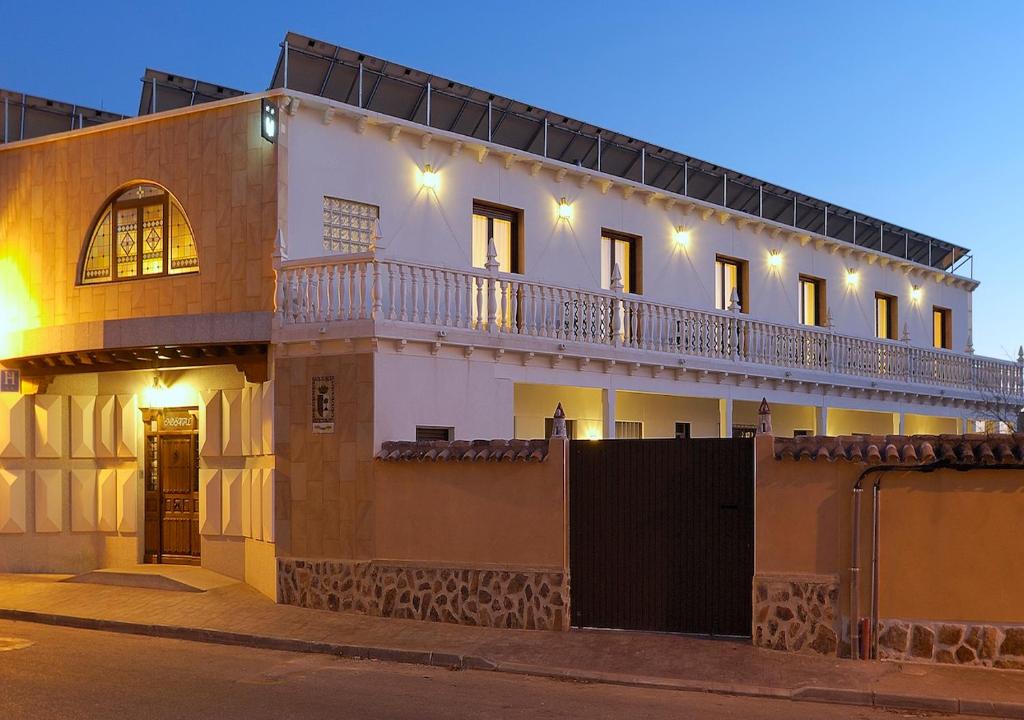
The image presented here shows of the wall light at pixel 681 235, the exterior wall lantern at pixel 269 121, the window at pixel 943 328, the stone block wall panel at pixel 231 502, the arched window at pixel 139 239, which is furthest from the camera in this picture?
the window at pixel 943 328

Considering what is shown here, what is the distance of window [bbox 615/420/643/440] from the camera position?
22766 mm

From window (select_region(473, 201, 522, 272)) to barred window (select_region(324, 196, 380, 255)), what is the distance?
2.47 meters

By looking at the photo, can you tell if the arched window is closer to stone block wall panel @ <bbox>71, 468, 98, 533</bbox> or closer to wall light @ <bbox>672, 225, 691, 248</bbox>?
stone block wall panel @ <bbox>71, 468, 98, 533</bbox>

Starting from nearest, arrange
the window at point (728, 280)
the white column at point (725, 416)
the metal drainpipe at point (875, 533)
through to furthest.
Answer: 1. the metal drainpipe at point (875, 533)
2. the white column at point (725, 416)
3. the window at point (728, 280)

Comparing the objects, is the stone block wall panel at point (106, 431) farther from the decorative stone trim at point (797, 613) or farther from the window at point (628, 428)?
the decorative stone trim at point (797, 613)

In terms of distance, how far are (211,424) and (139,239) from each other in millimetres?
3290

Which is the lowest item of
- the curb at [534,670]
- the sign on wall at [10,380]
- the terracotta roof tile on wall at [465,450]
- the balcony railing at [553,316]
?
the curb at [534,670]

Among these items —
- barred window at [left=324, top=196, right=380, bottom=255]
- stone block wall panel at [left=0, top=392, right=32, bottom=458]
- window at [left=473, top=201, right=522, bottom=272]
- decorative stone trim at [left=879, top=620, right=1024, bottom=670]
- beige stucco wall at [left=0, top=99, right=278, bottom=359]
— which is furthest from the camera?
window at [left=473, top=201, right=522, bottom=272]

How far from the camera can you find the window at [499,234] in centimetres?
2023

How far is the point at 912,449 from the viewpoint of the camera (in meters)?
12.2

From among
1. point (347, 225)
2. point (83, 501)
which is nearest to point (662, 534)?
point (347, 225)

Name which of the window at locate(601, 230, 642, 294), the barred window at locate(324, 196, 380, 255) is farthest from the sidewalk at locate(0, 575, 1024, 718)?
the window at locate(601, 230, 642, 294)

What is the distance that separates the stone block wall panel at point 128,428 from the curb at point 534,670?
3.76m

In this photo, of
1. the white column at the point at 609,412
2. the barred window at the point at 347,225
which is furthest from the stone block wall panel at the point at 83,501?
the white column at the point at 609,412
